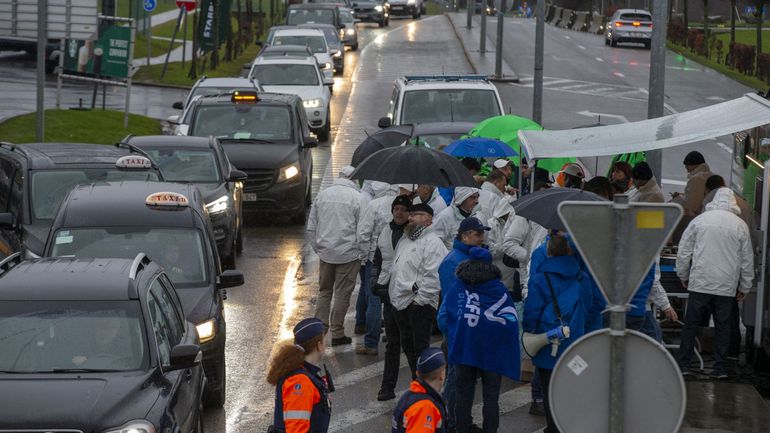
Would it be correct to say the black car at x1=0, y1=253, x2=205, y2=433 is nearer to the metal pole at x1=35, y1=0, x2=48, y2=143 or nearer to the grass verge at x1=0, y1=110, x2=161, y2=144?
the metal pole at x1=35, y1=0, x2=48, y2=143

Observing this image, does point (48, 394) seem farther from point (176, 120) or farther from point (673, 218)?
point (176, 120)

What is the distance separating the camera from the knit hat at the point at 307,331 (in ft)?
24.6

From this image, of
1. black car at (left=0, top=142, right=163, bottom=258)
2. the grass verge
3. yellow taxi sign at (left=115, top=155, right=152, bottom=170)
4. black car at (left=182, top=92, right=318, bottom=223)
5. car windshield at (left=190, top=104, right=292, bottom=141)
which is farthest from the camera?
the grass verge

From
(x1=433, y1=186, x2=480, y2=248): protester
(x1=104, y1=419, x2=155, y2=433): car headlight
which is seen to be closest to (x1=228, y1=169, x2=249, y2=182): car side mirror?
(x1=433, y1=186, x2=480, y2=248): protester

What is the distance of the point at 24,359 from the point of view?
835 centimetres

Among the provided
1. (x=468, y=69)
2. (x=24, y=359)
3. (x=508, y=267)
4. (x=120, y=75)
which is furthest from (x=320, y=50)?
(x=24, y=359)

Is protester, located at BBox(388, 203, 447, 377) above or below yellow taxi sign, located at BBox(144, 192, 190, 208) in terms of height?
below

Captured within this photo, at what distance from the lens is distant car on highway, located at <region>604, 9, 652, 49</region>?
59.7 meters

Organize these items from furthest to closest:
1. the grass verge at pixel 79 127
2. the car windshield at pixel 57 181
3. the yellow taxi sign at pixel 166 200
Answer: the grass verge at pixel 79 127 → the car windshield at pixel 57 181 → the yellow taxi sign at pixel 166 200

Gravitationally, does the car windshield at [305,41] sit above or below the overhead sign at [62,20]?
below

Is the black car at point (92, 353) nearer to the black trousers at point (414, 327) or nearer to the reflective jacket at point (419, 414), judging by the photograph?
the reflective jacket at point (419, 414)

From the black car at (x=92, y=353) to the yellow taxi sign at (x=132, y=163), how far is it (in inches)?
235

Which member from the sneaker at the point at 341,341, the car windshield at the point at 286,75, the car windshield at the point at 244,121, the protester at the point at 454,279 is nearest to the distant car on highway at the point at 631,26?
the car windshield at the point at 286,75

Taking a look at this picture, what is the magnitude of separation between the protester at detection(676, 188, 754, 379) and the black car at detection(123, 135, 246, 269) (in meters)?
6.95
